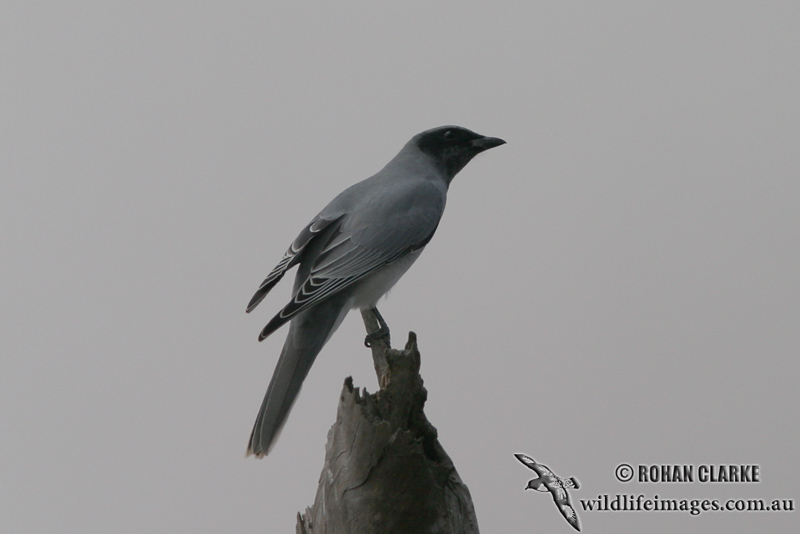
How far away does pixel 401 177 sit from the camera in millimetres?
4352

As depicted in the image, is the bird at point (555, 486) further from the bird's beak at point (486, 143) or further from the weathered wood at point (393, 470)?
the bird's beak at point (486, 143)

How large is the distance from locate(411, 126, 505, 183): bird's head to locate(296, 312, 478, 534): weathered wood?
5.66ft

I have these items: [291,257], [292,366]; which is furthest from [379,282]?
[292,366]

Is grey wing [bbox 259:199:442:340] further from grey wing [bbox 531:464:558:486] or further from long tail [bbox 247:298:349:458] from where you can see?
grey wing [bbox 531:464:558:486]

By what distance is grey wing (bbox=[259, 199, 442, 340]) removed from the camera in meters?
3.68

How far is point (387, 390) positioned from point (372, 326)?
44.1 inches

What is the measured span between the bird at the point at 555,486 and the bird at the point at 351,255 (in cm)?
103

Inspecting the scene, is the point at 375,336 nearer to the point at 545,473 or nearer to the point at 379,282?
the point at 379,282

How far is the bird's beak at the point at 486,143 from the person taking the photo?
459 cm

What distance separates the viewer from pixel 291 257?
4.00 m

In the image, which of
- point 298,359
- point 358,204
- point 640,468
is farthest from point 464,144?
point 640,468

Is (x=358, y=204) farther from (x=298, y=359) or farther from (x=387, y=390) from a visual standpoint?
(x=387, y=390)

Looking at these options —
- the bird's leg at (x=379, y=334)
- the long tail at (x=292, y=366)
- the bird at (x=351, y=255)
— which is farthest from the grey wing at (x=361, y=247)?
the bird's leg at (x=379, y=334)

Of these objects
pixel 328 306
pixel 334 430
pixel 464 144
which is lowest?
pixel 334 430
